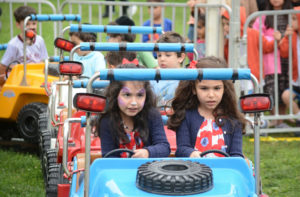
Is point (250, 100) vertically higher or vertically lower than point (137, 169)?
higher

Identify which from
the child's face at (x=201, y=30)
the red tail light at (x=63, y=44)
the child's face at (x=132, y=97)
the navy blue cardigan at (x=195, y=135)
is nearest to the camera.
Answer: the child's face at (x=132, y=97)

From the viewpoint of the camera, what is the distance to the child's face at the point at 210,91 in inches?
139

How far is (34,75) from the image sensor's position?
6570 millimetres

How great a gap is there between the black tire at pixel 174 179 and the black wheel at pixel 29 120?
11.6 ft

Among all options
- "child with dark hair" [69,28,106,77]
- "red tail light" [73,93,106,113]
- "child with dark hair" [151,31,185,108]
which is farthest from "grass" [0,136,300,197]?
"red tail light" [73,93,106,113]

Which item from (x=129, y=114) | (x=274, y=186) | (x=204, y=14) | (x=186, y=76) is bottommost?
(x=274, y=186)

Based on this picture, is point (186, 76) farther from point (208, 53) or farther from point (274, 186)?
point (208, 53)

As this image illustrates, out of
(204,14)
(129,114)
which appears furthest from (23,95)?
(129,114)

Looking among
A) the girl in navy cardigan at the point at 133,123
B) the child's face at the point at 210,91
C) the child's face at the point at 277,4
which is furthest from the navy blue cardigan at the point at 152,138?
the child's face at the point at 277,4

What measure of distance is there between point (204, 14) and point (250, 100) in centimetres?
513

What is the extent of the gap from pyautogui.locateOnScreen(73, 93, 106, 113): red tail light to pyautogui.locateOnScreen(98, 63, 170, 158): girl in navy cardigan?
71 centimetres

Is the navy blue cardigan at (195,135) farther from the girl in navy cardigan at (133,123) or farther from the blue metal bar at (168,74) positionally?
the blue metal bar at (168,74)

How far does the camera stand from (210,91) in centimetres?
355

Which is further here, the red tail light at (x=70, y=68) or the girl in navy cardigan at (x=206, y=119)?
the red tail light at (x=70, y=68)
